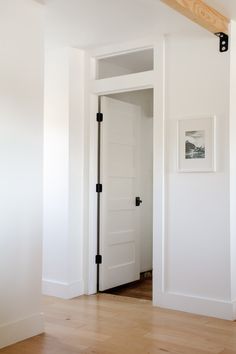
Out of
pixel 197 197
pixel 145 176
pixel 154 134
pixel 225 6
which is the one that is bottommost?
pixel 197 197

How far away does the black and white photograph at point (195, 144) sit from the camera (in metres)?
4.17

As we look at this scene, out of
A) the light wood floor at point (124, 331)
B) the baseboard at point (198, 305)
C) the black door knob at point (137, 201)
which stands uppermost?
the black door knob at point (137, 201)

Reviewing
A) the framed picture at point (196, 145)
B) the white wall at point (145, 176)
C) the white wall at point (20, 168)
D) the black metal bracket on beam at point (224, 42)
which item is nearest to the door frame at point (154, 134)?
the framed picture at point (196, 145)

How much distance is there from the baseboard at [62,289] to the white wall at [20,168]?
1083 mm

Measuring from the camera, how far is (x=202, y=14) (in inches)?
140

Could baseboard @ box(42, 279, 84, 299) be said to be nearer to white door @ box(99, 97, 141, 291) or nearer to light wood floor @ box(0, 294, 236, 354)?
light wood floor @ box(0, 294, 236, 354)

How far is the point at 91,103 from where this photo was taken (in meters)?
4.91

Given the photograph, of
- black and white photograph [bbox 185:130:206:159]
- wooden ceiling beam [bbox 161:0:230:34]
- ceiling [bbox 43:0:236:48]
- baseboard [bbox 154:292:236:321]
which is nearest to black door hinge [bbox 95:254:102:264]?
baseboard [bbox 154:292:236:321]

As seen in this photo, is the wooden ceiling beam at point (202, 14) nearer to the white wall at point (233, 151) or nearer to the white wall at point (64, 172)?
the white wall at point (233, 151)

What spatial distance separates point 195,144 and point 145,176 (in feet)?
6.18

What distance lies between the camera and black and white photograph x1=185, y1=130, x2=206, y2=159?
417 cm

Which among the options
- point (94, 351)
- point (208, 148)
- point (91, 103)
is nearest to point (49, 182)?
point (91, 103)

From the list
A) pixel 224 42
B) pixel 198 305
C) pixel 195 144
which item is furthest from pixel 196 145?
pixel 198 305

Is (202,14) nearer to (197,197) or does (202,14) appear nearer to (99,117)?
(197,197)
